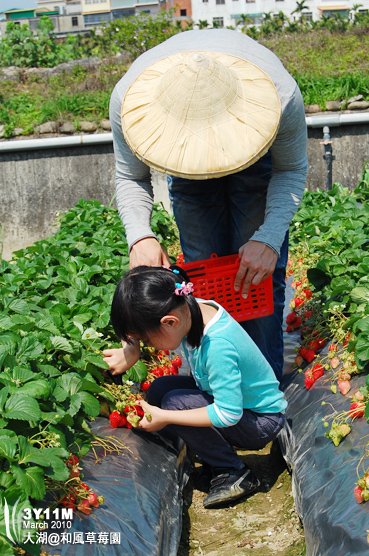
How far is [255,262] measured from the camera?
123 inches

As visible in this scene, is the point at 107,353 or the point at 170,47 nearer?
the point at 170,47

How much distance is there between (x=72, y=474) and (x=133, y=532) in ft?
0.86

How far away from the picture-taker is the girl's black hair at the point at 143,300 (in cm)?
270

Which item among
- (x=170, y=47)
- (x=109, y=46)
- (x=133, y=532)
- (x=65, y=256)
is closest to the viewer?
(x=133, y=532)

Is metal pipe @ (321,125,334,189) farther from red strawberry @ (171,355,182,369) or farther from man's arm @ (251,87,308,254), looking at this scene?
man's arm @ (251,87,308,254)

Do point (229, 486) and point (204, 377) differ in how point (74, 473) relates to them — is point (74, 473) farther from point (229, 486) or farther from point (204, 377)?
point (229, 486)

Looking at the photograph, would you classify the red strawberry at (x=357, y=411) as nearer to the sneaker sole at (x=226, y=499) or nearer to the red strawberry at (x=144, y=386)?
the sneaker sole at (x=226, y=499)

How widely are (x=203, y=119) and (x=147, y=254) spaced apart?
0.59 metres

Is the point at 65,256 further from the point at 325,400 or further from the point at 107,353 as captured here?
the point at 325,400

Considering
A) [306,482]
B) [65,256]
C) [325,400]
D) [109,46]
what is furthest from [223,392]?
[109,46]

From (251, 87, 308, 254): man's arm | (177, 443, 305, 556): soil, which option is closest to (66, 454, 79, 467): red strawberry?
(177, 443, 305, 556): soil

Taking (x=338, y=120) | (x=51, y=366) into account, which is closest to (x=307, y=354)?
(x=51, y=366)

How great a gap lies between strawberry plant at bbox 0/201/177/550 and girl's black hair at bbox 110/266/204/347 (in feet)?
1.04

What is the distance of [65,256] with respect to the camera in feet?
15.0
